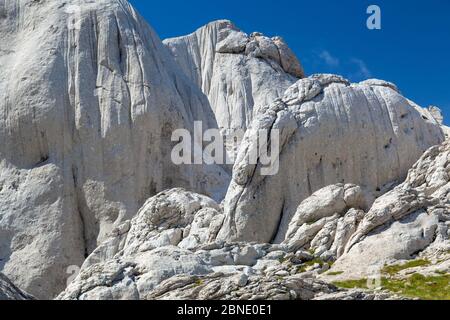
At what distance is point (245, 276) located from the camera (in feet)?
100

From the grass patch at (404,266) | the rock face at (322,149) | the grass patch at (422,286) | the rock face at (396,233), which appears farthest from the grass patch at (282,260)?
the rock face at (322,149)

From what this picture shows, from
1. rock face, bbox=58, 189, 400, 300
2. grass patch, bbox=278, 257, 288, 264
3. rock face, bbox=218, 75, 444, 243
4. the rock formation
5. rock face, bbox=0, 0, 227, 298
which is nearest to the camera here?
rock face, bbox=58, 189, 400, 300

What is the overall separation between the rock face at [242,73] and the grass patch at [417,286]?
247ft

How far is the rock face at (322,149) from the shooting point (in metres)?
49.3

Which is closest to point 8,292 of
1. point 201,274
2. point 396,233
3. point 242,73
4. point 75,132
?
point 201,274

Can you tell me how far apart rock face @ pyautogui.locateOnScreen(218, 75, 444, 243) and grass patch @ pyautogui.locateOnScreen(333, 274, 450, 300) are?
10606mm

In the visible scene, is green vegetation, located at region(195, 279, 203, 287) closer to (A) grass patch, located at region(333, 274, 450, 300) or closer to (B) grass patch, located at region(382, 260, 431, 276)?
(A) grass patch, located at region(333, 274, 450, 300)

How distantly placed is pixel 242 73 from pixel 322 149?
63.1 metres

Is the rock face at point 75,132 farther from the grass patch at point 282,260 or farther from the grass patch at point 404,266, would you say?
the grass patch at point 404,266

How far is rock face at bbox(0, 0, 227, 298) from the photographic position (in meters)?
62.3

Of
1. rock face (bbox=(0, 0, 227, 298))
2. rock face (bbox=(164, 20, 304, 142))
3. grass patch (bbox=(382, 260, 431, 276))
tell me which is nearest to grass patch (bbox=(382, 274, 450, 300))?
grass patch (bbox=(382, 260, 431, 276))

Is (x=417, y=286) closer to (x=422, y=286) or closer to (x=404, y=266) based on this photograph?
(x=422, y=286)
